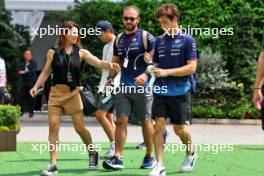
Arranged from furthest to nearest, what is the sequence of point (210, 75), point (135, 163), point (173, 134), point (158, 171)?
point (210, 75), point (173, 134), point (135, 163), point (158, 171)

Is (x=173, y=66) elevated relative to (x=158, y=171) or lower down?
elevated

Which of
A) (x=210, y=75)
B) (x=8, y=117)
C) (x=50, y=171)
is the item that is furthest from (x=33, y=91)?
(x=210, y=75)

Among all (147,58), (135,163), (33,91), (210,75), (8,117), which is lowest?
(135,163)

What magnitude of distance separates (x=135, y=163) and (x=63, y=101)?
5.08ft

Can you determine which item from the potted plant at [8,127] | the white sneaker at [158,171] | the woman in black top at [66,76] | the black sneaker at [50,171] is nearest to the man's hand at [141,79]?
the woman in black top at [66,76]

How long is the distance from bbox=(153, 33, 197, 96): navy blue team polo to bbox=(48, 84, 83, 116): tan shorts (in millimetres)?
966

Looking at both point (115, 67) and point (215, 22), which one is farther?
point (215, 22)

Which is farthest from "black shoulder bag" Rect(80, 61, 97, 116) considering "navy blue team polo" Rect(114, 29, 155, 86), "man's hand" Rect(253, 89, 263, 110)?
"man's hand" Rect(253, 89, 263, 110)

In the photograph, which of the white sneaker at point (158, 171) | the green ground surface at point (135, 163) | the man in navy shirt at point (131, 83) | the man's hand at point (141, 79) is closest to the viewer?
the white sneaker at point (158, 171)

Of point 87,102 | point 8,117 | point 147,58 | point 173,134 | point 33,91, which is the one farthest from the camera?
point 173,134

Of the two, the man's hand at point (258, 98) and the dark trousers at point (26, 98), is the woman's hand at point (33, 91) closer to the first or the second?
the man's hand at point (258, 98)

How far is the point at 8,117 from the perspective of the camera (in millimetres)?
11328

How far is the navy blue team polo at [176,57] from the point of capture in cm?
833

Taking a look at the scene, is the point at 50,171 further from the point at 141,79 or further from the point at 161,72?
the point at 161,72
